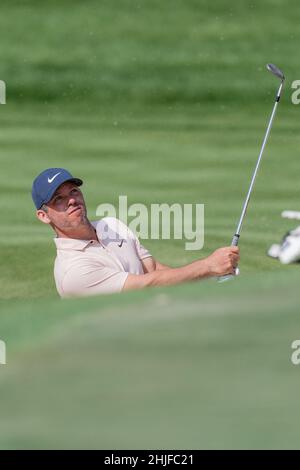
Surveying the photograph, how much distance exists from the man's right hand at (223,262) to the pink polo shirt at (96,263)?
0.90 ft

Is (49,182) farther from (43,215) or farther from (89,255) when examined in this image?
(89,255)

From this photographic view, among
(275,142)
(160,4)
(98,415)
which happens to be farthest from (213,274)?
(160,4)

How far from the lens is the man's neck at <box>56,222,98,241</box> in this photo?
13.9 ft

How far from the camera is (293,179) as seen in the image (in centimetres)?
739

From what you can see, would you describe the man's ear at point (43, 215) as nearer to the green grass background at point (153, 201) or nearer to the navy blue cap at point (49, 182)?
the navy blue cap at point (49, 182)

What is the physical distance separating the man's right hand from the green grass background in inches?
4.2

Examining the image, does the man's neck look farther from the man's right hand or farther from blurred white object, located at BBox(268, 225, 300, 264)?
blurred white object, located at BBox(268, 225, 300, 264)

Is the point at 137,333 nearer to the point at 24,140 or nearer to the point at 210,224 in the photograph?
the point at 210,224

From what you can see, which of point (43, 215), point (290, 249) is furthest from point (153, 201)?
point (43, 215)

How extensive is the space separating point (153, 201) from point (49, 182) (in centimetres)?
283

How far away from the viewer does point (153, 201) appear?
275 inches

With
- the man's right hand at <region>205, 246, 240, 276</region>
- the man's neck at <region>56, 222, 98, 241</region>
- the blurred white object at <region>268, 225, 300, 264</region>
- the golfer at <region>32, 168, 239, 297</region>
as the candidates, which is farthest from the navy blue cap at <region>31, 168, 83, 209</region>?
the blurred white object at <region>268, 225, 300, 264</region>

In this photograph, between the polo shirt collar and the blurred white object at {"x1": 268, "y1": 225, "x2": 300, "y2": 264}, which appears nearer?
the polo shirt collar

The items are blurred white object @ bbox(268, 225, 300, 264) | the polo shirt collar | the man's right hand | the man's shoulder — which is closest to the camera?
the man's right hand
